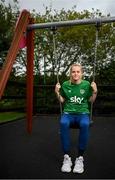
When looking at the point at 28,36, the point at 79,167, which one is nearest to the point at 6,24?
the point at 28,36

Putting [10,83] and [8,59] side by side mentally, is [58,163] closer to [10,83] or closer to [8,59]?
[8,59]

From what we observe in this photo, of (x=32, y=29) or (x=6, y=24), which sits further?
(x=6, y=24)

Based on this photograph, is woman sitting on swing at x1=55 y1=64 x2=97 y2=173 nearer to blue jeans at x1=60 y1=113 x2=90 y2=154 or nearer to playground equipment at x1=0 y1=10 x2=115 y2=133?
blue jeans at x1=60 y1=113 x2=90 y2=154

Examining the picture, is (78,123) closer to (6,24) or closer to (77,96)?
(77,96)

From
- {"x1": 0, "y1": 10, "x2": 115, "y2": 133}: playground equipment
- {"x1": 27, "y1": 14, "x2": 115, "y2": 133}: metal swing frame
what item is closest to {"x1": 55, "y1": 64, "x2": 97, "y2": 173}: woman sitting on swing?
{"x1": 0, "y1": 10, "x2": 115, "y2": 133}: playground equipment

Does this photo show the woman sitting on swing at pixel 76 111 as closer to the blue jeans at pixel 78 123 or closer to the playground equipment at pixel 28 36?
the blue jeans at pixel 78 123

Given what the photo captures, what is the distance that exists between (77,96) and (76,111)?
0.58ft

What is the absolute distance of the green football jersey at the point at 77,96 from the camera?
16.0 ft

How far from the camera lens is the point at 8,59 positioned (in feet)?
17.3

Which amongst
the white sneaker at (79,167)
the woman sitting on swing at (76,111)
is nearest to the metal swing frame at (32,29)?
the woman sitting on swing at (76,111)

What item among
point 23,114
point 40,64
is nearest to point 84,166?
point 23,114

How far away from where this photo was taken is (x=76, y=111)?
488cm

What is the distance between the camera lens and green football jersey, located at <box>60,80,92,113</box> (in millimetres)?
4891

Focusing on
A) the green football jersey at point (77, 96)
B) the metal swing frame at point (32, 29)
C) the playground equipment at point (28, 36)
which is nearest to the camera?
the green football jersey at point (77, 96)
